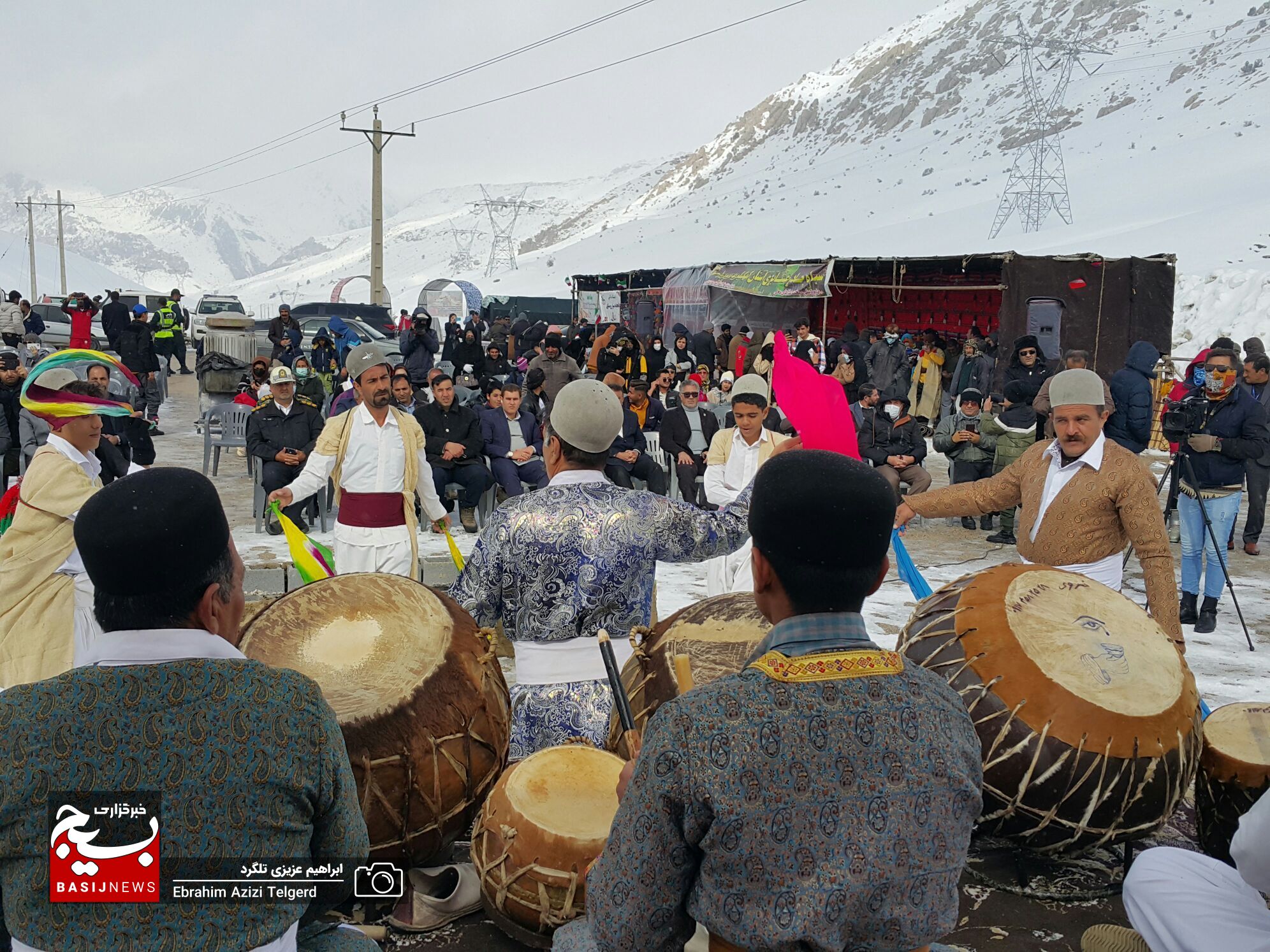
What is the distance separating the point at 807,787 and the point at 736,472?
15.1 ft

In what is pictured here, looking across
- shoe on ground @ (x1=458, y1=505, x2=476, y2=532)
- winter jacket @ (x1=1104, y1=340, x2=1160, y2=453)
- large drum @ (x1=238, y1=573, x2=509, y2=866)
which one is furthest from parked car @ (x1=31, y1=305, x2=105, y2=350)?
large drum @ (x1=238, y1=573, x2=509, y2=866)

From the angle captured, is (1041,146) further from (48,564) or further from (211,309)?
(48,564)

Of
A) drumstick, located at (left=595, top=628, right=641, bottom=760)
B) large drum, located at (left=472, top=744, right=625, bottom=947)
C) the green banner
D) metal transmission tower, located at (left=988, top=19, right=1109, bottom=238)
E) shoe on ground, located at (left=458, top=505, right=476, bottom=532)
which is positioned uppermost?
metal transmission tower, located at (left=988, top=19, right=1109, bottom=238)

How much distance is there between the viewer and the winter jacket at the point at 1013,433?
9.67 m

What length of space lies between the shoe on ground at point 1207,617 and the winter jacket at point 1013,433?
9.05ft

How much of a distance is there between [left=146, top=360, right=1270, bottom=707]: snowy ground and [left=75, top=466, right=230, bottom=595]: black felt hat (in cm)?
483

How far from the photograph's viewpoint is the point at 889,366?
57.9ft

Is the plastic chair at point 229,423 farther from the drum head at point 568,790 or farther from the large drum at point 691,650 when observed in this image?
the drum head at point 568,790

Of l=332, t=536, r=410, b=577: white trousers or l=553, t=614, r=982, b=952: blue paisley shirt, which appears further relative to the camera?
l=332, t=536, r=410, b=577: white trousers

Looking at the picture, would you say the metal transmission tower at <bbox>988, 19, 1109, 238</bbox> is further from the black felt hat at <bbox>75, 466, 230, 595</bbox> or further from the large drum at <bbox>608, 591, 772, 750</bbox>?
the black felt hat at <bbox>75, 466, 230, 595</bbox>

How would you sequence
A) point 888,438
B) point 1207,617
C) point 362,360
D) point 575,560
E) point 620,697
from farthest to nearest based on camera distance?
point 888,438 < point 1207,617 < point 362,360 < point 575,560 < point 620,697

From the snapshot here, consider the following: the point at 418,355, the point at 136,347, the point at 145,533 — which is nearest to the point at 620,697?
the point at 145,533

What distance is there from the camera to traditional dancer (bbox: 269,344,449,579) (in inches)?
219

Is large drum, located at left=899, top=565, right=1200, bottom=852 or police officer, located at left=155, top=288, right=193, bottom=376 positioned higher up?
police officer, located at left=155, top=288, right=193, bottom=376
